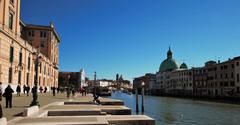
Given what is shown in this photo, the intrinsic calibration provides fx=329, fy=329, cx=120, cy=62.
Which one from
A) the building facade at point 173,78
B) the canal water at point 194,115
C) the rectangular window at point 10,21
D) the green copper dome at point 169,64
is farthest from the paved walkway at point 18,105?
the green copper dome at point 169,64

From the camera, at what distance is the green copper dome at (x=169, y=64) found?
176600 millimetres

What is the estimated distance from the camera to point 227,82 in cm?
10494

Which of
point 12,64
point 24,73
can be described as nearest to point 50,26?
point 24,73

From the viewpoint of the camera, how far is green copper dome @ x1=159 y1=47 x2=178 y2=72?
176600mm

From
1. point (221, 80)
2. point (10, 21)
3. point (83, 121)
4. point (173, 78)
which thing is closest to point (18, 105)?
point (83, 121)

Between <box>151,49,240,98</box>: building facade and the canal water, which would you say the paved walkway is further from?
<box>151,49,240,98</box>: building facade

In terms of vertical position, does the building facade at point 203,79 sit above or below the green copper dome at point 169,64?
below

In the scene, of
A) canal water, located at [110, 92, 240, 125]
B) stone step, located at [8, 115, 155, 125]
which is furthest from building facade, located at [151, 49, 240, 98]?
stone step, located at [8, 115, 155, 125]

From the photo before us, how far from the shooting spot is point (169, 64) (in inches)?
7047

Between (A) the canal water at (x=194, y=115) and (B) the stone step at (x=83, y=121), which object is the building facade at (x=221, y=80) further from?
(B) the stone step at (x=83, y=121)

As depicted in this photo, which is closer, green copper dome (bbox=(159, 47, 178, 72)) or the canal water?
the canal water

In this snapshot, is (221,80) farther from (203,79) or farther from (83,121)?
(83,121)

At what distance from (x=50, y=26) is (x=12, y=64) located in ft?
162

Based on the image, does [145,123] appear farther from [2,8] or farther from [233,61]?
[233,61]
